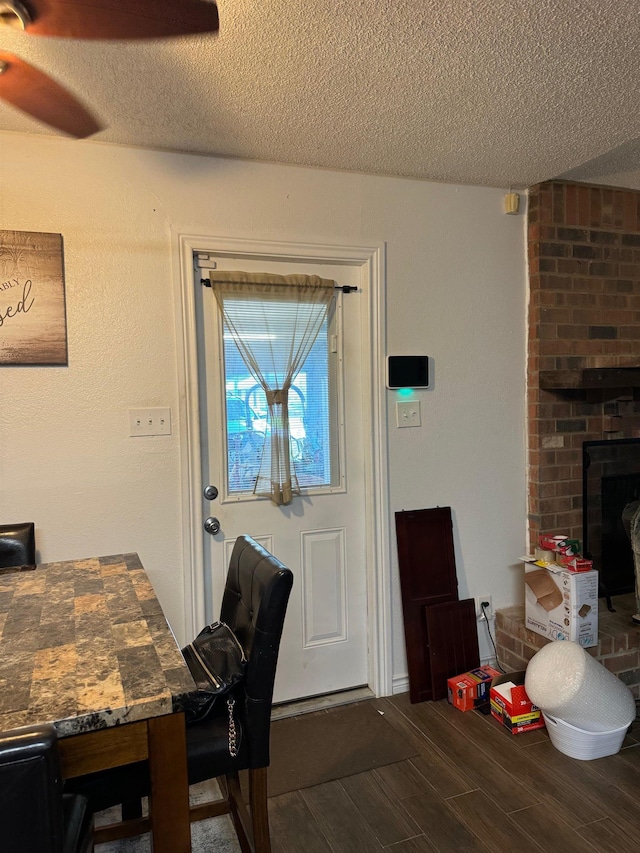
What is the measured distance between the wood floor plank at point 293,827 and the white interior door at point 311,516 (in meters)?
0.62

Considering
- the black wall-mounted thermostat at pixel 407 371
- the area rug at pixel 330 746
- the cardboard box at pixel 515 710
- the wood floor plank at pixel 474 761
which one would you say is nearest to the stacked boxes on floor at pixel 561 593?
the cardboard box at pixel 515 710

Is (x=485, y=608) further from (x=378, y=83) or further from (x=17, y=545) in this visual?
(x=378, y=83)

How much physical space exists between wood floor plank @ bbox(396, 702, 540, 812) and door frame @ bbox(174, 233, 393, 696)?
0.25m

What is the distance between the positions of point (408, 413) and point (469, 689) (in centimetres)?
124

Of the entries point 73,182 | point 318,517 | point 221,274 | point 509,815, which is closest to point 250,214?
point 221,274

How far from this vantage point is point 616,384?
2617mm

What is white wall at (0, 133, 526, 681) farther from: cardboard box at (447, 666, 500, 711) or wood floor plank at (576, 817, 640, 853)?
wood floor plank at (576, 817, 640, 853)

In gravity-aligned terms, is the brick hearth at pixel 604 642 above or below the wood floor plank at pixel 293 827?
above

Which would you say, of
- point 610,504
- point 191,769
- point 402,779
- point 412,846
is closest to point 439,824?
point 412,846

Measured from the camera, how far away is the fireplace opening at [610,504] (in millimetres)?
2971

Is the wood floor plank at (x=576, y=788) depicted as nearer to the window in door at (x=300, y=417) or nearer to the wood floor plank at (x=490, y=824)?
the wood floor plank at (x=490, y=824)

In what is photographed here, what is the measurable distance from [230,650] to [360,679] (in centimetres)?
142

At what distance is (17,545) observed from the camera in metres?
2.02

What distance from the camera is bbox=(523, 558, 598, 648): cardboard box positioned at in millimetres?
2488
